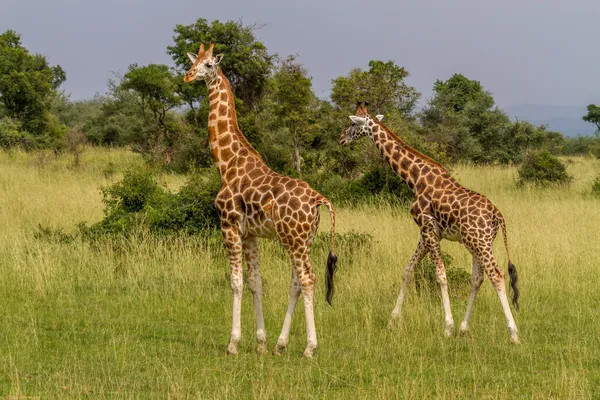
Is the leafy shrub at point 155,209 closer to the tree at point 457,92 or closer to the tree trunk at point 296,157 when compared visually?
the tree trunk at point 296,157

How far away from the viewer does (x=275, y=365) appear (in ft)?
24.3

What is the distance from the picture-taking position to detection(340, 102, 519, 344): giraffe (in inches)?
331

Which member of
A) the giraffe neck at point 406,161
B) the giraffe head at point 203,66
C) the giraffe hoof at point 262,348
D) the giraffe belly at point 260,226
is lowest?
the giraffe hoof at point 262,348

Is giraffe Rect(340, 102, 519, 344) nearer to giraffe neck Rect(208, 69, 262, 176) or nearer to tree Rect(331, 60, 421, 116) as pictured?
giraffe neck Rect(208, 69, 262, 176)

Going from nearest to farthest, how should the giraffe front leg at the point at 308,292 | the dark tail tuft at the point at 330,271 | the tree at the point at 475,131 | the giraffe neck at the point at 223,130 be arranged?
the giraffe front leg at the point at 308,292 < the dark tail tuft at the point at 330,271 < the giraffe neck at the point at 223,130 < the tree at the point at 475,131

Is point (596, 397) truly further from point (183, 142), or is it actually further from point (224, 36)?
point (224, 36)

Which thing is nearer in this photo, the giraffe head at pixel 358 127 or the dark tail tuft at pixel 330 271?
the dark tail tuft at pixel 330 271

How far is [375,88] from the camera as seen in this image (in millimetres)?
22719

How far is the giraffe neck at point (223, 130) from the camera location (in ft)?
27.1

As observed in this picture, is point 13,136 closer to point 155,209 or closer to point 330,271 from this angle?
point 155,209

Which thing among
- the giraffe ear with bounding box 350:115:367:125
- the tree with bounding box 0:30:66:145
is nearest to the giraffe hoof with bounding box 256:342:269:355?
the giraffe ear with bounding box 350:115:367:125

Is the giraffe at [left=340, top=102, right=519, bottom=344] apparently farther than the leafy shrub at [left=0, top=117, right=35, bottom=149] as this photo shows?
No

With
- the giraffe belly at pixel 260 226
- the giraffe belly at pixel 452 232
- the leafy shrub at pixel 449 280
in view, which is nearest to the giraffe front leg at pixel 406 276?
the giraffe belly at pixel 452 232

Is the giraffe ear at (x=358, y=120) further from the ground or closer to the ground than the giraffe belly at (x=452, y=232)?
further from the ground
